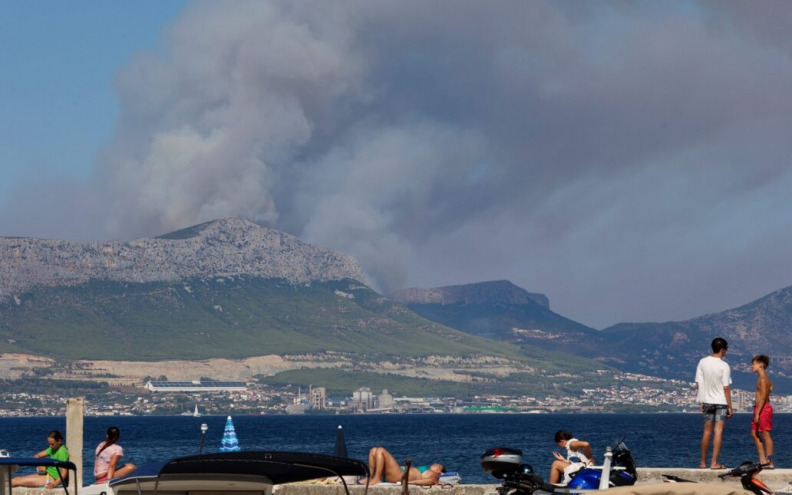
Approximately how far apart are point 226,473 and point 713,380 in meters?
11.5

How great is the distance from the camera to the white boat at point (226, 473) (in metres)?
17.2

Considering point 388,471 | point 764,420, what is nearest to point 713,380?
point 764,420

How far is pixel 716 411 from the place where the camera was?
83.4 feet

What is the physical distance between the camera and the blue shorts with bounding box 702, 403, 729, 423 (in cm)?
2533

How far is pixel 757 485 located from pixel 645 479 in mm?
5990

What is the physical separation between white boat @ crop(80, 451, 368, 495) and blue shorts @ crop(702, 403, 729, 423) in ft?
32.8

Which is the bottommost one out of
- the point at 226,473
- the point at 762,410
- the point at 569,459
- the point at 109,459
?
the point at 569,459

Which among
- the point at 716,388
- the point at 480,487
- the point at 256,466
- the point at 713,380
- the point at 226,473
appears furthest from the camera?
the point at 716,388

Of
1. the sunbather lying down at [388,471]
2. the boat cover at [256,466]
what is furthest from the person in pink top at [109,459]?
the boat cover at [256,466]

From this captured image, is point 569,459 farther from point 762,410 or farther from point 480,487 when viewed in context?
point 762,410

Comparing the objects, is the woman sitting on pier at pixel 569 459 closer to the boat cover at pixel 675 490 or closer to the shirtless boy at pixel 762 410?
the shirtless boy at pixel 762 410

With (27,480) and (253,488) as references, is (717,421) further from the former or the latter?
(27,480)

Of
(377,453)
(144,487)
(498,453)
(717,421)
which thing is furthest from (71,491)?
(717,421)

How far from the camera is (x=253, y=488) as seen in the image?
57.8ft
